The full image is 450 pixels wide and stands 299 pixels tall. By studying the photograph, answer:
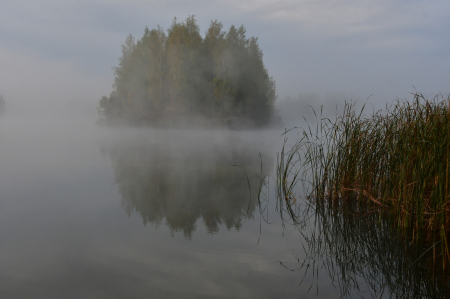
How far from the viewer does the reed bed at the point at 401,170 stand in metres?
2.55

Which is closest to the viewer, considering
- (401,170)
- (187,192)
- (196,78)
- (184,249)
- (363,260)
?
(363,260)

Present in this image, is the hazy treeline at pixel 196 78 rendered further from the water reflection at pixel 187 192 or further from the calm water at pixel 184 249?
the calm water at pixel 184 249

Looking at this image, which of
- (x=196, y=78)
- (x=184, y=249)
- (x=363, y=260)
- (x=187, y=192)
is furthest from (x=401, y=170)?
(x=196, y=78)

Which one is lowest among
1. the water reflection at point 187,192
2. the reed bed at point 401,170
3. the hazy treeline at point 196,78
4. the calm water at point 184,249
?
the water reflection at point 187,192

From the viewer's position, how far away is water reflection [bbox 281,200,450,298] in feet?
6.72

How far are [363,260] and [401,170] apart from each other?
2.98ft

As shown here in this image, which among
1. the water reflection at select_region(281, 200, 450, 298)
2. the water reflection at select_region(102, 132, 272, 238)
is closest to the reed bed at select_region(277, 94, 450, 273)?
the water reflection at select_region(281, 200, 450, 298)

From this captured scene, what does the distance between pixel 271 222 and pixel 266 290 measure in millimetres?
1391

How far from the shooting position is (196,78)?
2380 cm

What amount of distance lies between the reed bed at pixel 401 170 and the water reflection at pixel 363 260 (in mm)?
130

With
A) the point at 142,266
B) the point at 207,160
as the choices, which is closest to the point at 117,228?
the point at 142,266

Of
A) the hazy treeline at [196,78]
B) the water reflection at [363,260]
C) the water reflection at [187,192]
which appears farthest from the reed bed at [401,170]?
the hazy treeline at [196,78]

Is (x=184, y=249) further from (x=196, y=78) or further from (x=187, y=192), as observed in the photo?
(x=196, y=78)

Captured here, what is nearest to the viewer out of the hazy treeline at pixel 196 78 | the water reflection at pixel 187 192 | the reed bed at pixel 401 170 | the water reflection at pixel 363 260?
the water reflection at pixel 363 260
